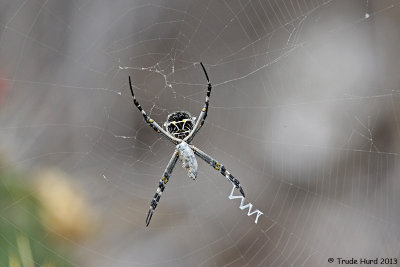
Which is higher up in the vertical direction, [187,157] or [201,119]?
[201,119]

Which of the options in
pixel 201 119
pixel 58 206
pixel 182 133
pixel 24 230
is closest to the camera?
pixel 24 230

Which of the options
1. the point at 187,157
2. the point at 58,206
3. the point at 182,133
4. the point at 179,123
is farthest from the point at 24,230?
the point at 187,157

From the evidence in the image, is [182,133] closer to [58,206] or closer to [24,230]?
[58,206]

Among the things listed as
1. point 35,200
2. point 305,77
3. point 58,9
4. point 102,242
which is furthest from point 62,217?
point 305,77

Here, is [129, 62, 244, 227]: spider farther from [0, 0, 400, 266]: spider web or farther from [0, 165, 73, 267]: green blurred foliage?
[0, 165, 73, 267]: green blurred foliage

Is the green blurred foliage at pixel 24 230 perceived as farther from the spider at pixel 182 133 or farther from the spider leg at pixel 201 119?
the spider leg at pixel 201 119

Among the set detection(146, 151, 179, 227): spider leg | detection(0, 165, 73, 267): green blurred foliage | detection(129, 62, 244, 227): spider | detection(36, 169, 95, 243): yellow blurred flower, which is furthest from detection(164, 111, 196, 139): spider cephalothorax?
detection(0, 165, 73, 267): green blurred foliage

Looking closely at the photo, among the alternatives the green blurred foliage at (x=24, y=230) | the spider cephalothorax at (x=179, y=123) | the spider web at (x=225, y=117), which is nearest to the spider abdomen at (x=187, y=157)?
the spider cephalothorax at (x=179, y=123)

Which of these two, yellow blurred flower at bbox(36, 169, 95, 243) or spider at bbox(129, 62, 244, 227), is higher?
spider at bbox(129, 62, 244, 227)
